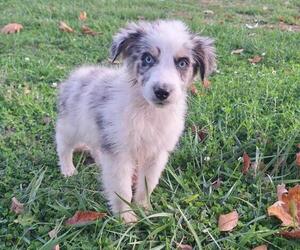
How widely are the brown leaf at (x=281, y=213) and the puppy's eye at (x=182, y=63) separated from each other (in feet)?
4.03

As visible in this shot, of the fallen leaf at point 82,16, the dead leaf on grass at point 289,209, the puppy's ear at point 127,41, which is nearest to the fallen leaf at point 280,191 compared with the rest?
the dead leaf on grass at point 289,209

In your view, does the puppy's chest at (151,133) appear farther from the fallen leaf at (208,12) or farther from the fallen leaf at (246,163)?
the fallen leaf at (208,12)

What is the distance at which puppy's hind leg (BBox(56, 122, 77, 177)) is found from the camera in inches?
183

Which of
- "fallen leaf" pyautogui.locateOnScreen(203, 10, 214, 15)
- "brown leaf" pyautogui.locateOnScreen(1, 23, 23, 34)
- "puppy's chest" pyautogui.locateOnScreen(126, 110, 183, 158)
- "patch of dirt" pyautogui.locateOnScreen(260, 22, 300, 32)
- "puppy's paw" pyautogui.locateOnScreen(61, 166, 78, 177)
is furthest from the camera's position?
"fallen leaf" pyautogui.locateOnScreen(203, 10, 214, 15)

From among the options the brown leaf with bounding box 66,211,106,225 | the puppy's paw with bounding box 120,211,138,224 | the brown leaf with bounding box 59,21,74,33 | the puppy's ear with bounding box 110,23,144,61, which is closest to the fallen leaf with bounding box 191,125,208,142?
the puppy's paw with bounding box 120,211,138,224

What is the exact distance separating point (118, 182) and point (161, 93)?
85 centimetres

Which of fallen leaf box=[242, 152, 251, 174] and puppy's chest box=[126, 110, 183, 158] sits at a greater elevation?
puppy's chest box=[126, 110, 183, 158]

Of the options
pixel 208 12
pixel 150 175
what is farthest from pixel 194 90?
pixel 208 12

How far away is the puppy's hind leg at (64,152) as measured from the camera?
4.64 m

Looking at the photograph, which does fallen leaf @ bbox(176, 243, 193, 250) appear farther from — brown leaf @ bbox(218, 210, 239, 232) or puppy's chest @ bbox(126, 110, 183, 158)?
puppy's chest @ bbox(126, 110, 183, 158)

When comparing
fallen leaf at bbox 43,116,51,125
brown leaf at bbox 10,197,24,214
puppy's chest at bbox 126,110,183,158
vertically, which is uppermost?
puppy's chest at bbox 126,110,183,158

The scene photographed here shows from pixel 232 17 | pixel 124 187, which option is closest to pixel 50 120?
pixel 124 187

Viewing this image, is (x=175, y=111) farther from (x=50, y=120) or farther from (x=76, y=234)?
(x=50, y=120)

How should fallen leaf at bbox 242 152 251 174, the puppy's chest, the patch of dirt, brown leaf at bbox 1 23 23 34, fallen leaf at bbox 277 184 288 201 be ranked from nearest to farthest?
the puppy's chest
fallen leaf at bbox 277 184 288 201
fallen leaf at bbox 242 152 251 174
brown leaf at bbox 1 23 23 34
the patch of dirt
